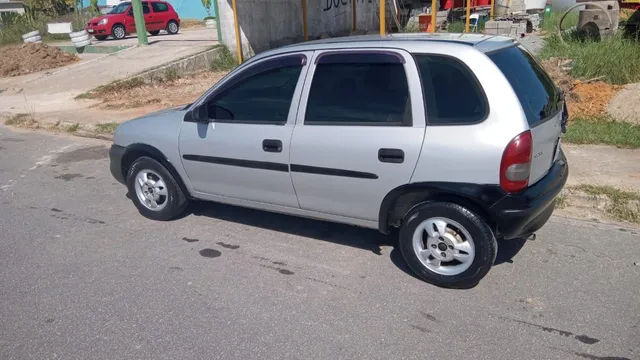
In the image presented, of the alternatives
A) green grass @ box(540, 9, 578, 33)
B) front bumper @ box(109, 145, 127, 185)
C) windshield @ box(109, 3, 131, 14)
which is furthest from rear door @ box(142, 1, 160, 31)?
front bumper @ box(109, 145, 127, 185)

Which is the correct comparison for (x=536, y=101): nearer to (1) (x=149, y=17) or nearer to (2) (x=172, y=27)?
(1) (x=149, y=17)

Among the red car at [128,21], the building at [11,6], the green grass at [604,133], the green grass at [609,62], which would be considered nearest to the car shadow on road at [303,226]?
the green grass at [604,133]

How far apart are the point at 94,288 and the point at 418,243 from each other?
2440mm

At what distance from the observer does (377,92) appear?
4.08m

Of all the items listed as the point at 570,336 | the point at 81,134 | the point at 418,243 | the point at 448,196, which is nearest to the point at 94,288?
the point at 418,243

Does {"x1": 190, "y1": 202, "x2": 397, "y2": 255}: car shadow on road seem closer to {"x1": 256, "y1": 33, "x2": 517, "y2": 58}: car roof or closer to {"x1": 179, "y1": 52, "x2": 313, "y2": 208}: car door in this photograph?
{"x1": 179, "y1": 52, "x2": 313, "y2": 208}: car door

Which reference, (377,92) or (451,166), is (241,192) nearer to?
(377,92)

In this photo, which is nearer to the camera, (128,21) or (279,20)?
(279,20)

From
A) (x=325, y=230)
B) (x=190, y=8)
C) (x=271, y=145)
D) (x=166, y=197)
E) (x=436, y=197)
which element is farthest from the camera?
(x=190, y=8)

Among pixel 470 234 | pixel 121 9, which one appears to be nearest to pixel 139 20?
pixel 121 9

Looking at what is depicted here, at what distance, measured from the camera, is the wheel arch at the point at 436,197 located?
368cm

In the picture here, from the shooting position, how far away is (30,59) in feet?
59.2

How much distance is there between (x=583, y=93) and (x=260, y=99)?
655 centimetres

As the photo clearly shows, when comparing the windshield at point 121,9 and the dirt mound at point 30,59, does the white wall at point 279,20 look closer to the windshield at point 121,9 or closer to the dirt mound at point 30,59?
the dirt mound at point 30,59
